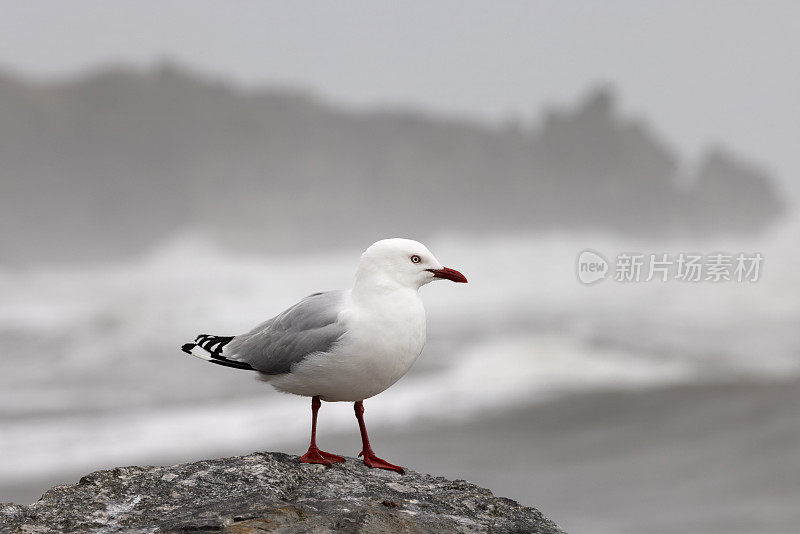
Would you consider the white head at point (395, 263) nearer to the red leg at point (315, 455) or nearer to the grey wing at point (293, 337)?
the grey wing at point (293, 337)

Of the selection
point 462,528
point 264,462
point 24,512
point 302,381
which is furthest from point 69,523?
point 462,528

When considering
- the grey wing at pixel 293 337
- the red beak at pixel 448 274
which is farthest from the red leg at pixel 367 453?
the red beak at pixel 448 274

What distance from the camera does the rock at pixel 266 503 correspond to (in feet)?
11.4

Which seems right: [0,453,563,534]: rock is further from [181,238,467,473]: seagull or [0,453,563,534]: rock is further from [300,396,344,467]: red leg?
[181,238,467,473]: seagull

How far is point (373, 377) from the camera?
13.7 ft

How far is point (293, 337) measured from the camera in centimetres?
441

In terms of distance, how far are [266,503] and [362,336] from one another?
952 millimetres

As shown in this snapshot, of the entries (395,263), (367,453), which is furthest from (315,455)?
(395,263)

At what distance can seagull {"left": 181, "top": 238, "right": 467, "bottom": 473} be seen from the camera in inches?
164

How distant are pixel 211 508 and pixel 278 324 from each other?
1209mm

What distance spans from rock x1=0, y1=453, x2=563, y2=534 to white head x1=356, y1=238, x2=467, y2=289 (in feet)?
3.31

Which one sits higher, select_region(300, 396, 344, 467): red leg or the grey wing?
the grey wing

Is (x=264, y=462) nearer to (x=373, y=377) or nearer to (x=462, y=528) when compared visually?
(x=373, y=377)

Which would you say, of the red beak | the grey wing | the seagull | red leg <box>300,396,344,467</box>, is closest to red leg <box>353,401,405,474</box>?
the seagull
